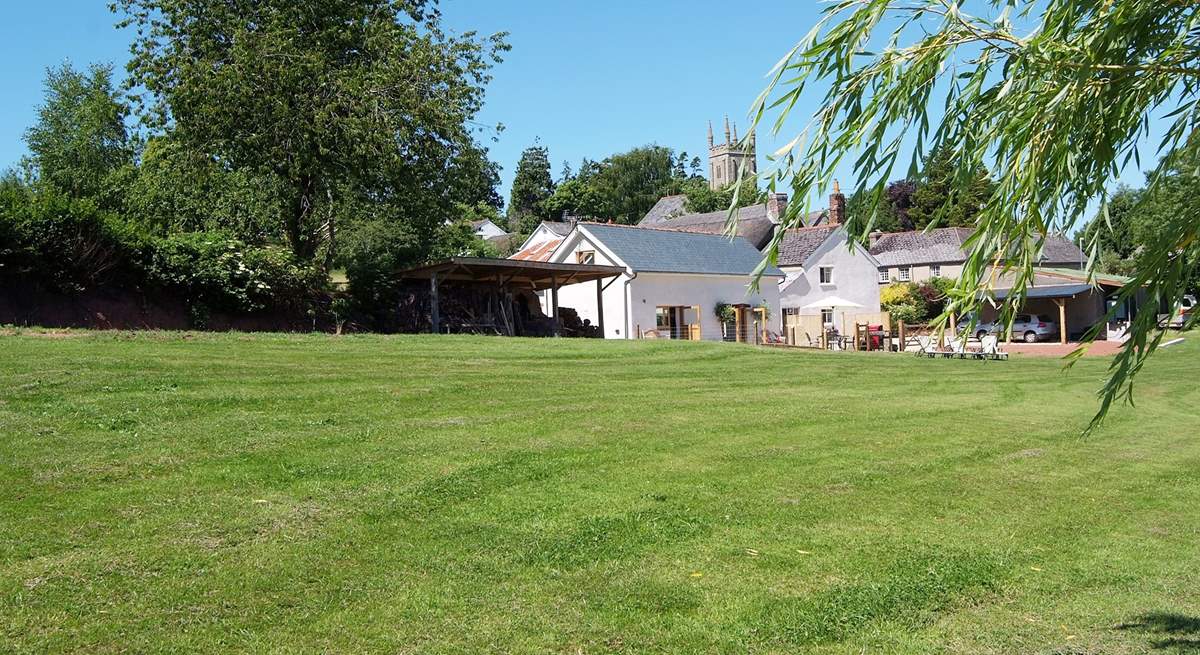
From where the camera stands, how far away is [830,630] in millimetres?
4730

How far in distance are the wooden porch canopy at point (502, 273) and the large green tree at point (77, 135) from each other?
22441mm

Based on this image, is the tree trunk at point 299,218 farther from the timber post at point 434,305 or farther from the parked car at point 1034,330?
the parked car at point 1034,330

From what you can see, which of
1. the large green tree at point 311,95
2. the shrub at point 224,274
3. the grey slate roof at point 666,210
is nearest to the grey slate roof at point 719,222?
the grey slate roof at point 666,210

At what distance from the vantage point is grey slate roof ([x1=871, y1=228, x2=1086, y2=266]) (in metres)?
54.8

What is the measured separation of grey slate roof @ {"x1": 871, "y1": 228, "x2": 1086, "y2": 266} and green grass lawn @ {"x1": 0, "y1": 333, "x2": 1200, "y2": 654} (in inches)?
1785

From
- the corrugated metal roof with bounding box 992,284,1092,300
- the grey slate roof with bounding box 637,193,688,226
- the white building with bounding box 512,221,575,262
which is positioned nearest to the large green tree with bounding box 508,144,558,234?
the grey slate roof with bounding box 637,193,688,226

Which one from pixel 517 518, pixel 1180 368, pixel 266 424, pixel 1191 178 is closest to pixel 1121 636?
pixel 1191 178

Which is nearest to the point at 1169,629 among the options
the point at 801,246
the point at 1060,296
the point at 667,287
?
the point at 667,287

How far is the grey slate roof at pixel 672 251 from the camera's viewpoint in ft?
115

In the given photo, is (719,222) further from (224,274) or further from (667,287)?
(224,274)

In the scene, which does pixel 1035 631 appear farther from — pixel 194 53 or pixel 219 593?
pixel 194 53

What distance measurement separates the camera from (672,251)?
122 ft

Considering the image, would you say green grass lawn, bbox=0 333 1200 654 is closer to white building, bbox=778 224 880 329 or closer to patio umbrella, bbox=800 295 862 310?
patio umbrella, bbox=800 295 862 310

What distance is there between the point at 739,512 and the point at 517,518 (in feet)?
5.64
